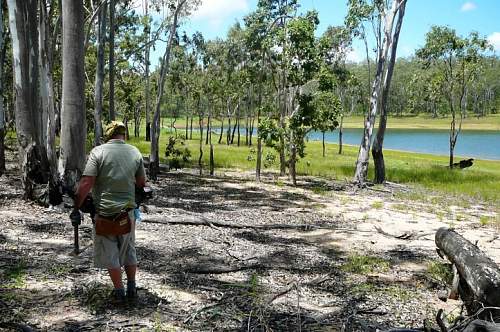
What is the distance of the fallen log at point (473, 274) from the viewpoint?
550 cm

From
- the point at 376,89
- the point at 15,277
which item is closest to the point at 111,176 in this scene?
the point at 15,277

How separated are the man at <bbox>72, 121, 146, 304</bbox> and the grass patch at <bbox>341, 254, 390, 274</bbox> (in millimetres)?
3906

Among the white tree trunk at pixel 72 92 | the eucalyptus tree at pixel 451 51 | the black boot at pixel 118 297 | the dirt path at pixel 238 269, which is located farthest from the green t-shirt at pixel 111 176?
the eucalyptus tree at pixel 451 51

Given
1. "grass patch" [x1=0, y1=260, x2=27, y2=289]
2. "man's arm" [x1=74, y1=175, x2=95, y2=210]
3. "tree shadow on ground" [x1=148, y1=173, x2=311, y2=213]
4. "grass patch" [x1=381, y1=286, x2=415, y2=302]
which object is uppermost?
"man's arm" [x1=74, y1=175, x2=95, y2=210]

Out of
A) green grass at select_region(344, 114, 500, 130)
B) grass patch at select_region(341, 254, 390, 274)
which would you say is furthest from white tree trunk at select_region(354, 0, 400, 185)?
green grass at select_region(344, 114, 500, 130)

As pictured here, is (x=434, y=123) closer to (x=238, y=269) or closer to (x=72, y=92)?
(x=72, y=92)

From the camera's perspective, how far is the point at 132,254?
5.27 metres

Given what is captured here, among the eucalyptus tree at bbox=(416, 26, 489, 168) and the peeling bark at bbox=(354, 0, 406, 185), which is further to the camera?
the eucalyptus tree at bbox=(416, 26, 489, 168)

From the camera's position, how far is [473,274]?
591 cm

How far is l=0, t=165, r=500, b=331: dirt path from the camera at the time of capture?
5.08 meters

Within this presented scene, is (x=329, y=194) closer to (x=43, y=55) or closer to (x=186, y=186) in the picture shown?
(x=186, y=186)

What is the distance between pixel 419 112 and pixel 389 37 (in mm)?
115495

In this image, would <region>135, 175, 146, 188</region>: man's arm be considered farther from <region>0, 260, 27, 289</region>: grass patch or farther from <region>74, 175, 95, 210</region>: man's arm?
<region>0, 260, 27, 289</region>: grass patch

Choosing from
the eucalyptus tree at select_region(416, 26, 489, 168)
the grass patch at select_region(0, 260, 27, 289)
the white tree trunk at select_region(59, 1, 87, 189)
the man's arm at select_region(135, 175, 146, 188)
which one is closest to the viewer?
the man's arm at select_region(135, 175, 146, 188)
